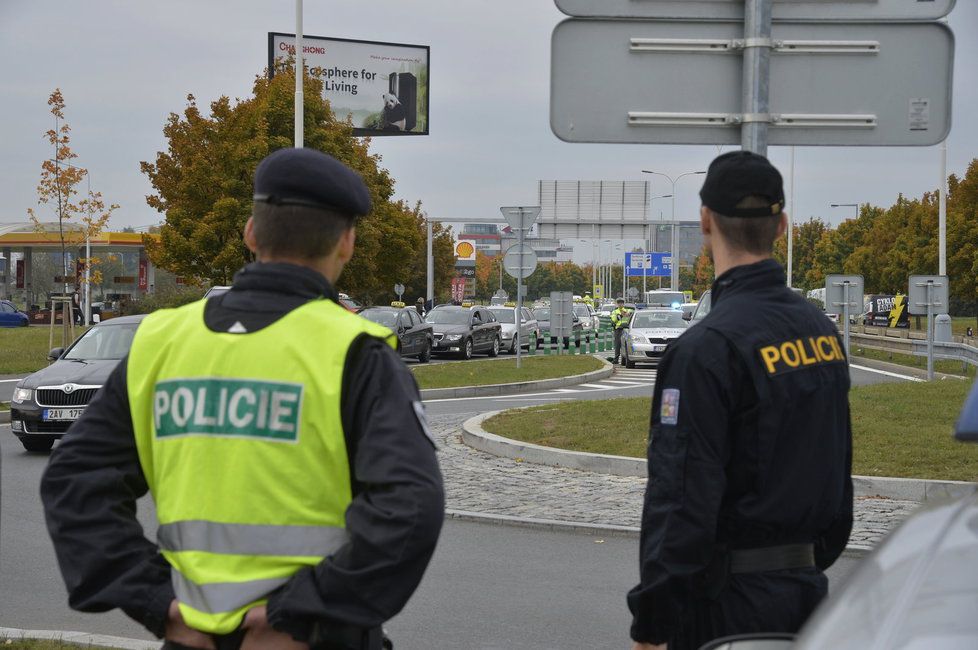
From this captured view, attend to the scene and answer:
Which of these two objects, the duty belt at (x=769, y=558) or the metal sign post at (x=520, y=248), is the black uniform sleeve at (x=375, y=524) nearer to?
the duty belt at (x=769, y=558)

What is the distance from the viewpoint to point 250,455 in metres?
2.38

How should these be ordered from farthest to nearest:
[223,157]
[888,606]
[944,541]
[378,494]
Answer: [223,157], [378,494], [944,541], [888,606]

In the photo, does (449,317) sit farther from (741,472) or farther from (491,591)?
(741,472)

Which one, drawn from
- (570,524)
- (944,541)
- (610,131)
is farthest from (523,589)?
(944,541)

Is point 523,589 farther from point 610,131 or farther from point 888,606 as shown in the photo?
point 888,606

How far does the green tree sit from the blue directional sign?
183ft

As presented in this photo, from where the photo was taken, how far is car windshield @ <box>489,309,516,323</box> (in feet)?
139

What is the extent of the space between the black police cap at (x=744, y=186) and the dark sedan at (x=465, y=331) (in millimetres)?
33075

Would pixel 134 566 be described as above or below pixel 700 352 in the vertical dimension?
below

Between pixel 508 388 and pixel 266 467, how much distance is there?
73.1 feet

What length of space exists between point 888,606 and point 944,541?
0.22m

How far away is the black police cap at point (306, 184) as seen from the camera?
8.46ft

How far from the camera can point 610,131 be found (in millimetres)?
5133

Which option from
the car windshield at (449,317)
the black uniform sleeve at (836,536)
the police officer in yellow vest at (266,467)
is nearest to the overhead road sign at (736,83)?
the black uniform sleeve at (836,536)
